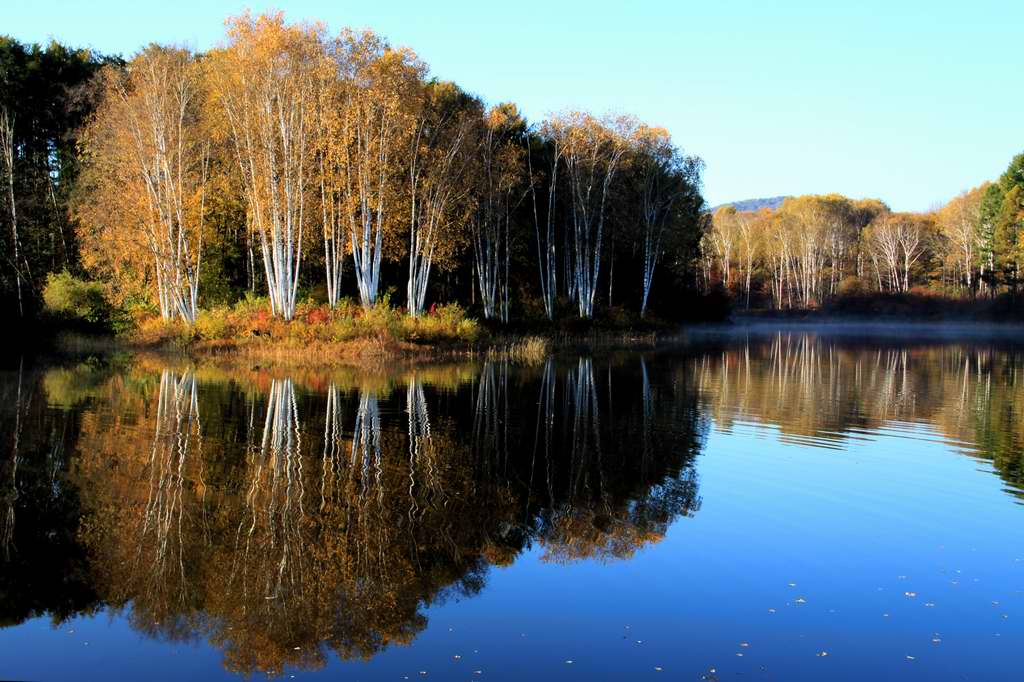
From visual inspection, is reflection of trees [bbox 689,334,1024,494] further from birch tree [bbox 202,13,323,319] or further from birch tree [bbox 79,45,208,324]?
birch tree [bbox 79,45,208,324]

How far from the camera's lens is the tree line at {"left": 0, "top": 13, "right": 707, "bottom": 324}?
1364 inches

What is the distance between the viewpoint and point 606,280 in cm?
6250

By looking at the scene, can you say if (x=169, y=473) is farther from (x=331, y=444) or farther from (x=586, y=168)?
(x=586, y=168)

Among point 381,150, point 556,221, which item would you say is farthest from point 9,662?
point 556,221

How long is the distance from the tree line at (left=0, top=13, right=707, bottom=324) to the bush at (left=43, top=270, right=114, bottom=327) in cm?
94

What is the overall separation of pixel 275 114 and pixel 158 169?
5.06 metres

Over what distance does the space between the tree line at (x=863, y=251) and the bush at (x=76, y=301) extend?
59.2m

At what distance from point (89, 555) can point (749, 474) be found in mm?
9779

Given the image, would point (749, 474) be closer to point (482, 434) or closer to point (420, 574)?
point (482, 434)

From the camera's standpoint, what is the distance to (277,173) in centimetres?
3584

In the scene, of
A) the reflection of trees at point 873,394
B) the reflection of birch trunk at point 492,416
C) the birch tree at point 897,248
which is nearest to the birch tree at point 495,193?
the reflection of trees at point 873,394

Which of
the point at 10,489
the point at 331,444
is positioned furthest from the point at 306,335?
the point at 10,489

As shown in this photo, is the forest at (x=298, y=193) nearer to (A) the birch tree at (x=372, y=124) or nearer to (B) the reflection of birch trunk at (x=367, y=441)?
(A) the birch tree at (x=372, y=124)

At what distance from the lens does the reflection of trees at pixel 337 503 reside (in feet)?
26.3
